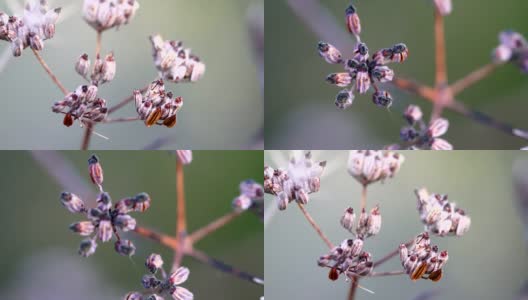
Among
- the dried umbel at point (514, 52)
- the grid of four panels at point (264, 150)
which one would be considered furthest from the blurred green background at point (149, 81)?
the dried umbel at point (514, 52)

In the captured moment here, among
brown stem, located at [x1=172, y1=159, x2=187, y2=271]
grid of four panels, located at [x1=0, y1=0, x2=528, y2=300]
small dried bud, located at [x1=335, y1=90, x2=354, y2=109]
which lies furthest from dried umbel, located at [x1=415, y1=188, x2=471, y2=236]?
brown stem, located at [x1=172, y1=159, x2=187, y2=271]

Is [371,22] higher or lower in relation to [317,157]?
higher

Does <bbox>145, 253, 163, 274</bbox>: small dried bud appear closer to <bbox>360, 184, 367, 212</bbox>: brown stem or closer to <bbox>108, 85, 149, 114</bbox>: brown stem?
<bbox>108, 85, 149, 114</bbox>: brown stem

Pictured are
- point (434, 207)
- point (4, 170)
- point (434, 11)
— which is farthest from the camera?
point (434, 11)

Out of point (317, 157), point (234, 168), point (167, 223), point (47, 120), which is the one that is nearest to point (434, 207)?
point (317, 157)

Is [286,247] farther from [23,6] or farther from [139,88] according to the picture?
[23,6]

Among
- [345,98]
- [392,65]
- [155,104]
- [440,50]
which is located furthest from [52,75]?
[440,50]

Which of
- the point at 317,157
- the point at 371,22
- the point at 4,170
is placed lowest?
the point at 4,170
